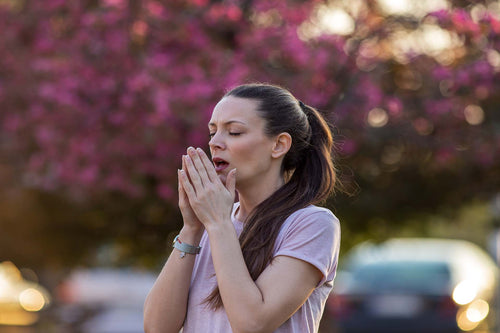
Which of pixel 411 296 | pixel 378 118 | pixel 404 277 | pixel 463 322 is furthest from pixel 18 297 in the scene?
pixel 378 118

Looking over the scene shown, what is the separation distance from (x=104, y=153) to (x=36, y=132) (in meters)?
0.97

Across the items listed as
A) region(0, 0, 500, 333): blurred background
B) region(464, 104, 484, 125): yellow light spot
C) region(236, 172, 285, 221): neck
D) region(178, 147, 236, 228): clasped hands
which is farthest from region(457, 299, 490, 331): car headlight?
region(178, 147, 236, 228): clasped hands

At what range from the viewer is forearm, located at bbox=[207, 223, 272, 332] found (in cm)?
262

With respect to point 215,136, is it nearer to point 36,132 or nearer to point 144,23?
point 144,23

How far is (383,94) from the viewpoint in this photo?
24.6 ft

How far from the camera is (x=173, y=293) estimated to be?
2879 millimetres

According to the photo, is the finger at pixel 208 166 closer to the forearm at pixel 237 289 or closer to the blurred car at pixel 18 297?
the forearm at pixel 237 289

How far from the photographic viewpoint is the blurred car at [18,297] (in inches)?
832

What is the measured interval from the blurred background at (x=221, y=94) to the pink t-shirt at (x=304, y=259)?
4.16 metres

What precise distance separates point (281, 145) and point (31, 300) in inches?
774

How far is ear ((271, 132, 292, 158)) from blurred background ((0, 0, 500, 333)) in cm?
406

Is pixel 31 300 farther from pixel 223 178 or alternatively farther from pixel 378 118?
pixel 223 178

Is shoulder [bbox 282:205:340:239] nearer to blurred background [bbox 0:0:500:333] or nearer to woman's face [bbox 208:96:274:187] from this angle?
woman's face [bbox 208:96:274:187]

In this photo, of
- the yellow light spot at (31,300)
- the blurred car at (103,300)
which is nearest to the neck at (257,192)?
the blurred car at (103,300)
